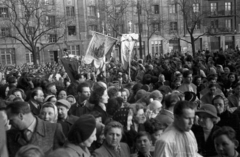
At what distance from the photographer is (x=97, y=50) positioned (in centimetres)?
1198

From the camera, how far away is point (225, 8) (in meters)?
52.4

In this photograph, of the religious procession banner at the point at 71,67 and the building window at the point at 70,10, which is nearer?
the religious procession banner at the point at 71,67

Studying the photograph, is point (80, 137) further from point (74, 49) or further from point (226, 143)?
point (74, 49)

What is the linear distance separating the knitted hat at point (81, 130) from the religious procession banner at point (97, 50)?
8407mm

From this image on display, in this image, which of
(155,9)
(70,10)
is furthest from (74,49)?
(155,9)

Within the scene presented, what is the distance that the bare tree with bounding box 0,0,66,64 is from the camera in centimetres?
3281

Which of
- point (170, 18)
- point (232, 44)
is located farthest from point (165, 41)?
point (232, 44)

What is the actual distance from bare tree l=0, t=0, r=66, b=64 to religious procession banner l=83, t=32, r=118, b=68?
21.2 m

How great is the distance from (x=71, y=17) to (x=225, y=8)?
77.5 ft

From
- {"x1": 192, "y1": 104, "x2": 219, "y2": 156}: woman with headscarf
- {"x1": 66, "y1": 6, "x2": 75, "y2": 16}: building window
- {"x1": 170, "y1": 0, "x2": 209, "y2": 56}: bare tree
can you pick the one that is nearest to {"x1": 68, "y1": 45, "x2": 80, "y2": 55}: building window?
{"x1": 66, "y1": 6, "x2": 75, "y2": 16}: building window

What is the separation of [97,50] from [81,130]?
880 centimetres

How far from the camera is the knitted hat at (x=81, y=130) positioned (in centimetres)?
326

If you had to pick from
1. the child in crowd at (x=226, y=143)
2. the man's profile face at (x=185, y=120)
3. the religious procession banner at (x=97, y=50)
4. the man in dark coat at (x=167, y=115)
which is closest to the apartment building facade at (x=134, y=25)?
the religious procession banner at (x=97, y=50)

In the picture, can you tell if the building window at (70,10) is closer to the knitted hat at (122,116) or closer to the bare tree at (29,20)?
the bare tree at (29,20)
